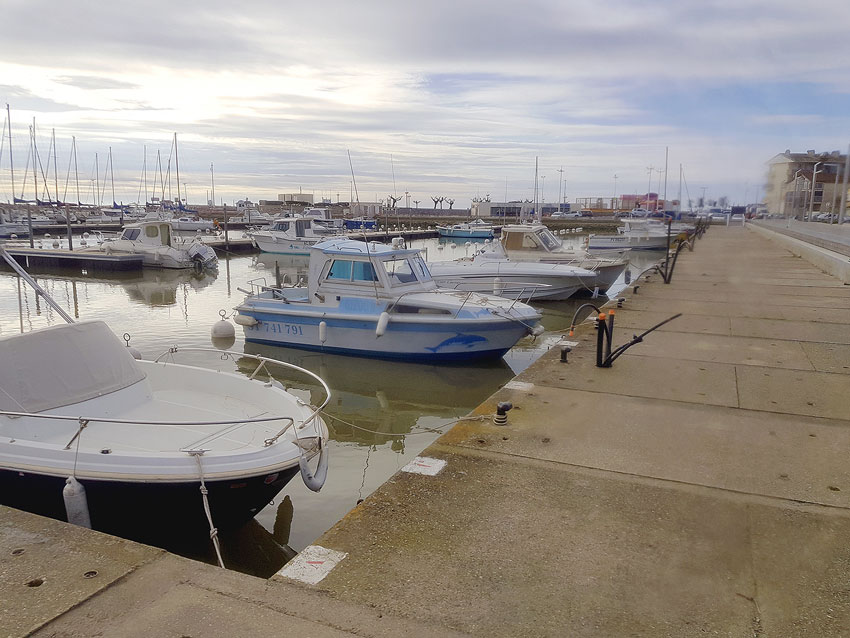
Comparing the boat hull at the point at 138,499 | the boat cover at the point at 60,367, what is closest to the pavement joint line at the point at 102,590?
the boat hull at the point at 138,499

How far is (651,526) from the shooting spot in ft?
13.2

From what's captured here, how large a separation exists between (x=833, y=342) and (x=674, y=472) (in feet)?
21.7

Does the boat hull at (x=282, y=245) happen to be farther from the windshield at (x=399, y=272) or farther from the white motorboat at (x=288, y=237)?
the windshield at (x=399, y=272)

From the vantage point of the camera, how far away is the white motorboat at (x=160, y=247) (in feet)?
98.8

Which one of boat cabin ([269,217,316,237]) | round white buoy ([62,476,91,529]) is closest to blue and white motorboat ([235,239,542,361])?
round white buoy ([62,476,91,529])

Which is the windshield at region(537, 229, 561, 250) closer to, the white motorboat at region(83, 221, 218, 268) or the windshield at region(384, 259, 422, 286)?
the windshield at region(384, 259, 422, 286)

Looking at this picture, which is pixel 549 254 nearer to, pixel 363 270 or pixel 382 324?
pixel 363 270

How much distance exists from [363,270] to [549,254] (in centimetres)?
1185

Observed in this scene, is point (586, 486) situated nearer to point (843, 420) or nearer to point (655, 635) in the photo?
point (655, 635)

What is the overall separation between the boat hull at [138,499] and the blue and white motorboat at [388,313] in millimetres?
6665

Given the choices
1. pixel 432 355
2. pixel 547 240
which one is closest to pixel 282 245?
pixel 547 240

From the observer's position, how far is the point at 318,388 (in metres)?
11.5

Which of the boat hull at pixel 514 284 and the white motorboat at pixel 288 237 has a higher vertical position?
the white motorboat at pixel 288 237

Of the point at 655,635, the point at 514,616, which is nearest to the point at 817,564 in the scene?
the point at 655,635
